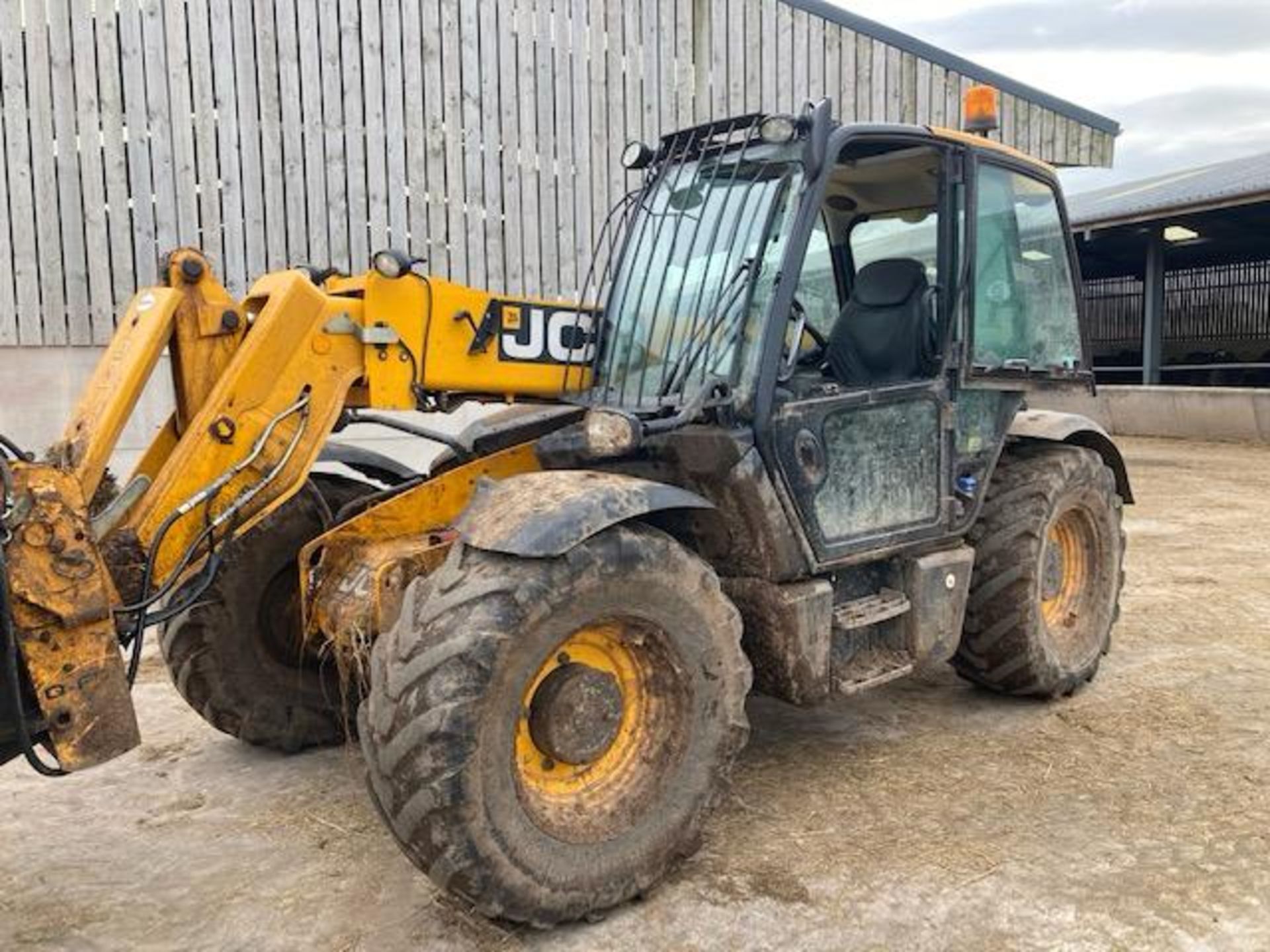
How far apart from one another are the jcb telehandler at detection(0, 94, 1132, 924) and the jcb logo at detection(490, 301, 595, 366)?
0.01m

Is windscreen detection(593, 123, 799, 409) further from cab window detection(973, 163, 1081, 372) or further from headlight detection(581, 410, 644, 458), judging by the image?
cab window detection(973, 163, 1081, 372)

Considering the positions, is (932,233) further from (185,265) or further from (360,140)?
(360,140)

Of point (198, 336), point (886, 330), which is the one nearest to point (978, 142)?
point (886, 330)

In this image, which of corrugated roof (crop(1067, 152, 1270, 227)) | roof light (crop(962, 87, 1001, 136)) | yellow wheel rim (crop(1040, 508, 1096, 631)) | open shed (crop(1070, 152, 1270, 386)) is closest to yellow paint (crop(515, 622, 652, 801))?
yellow wheel rim (crop(1040, 508, 1096, 631))

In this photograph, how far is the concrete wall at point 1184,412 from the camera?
15938 mm

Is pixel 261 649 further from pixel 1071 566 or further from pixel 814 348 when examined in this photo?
pixel 1071 566

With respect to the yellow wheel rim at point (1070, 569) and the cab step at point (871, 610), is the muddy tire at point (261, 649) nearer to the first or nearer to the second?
the cab step at point (871, 610)

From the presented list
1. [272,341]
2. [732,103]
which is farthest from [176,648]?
[732,103]

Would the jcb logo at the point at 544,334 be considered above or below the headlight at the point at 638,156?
below

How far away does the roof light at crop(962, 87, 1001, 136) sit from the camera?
15.3ft

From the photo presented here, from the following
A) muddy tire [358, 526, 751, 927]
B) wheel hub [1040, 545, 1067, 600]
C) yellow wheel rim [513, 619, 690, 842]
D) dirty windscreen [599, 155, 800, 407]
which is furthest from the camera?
wheel hub [1040, 545, 1067, 600]

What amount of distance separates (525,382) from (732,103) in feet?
23.8

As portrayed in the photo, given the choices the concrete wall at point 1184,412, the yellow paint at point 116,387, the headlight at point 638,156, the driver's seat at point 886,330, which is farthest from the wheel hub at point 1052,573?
the concrete wall at point 1184,412

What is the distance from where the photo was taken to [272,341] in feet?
11.3
